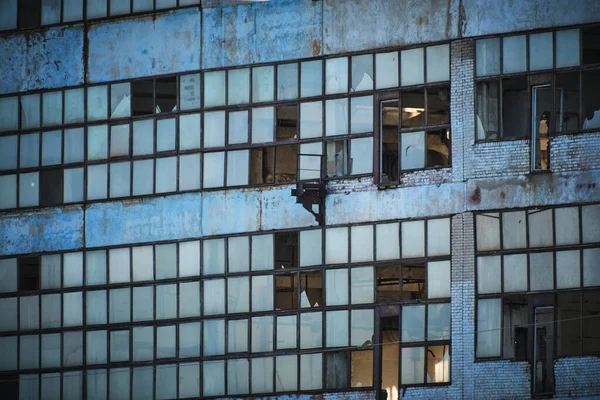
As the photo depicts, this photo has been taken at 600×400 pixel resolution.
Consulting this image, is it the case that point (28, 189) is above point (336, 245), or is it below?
above

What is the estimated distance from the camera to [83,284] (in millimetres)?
35781

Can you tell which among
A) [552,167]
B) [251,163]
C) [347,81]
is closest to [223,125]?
[251,163]

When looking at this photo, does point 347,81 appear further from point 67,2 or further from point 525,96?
point 67,2

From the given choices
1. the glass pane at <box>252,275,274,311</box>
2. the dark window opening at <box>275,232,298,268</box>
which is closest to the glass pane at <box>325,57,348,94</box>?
the dark window opening at <box>275,232,298,268</box>

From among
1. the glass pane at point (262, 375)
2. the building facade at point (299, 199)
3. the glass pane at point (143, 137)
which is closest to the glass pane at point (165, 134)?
the building facade at point (299, 199)

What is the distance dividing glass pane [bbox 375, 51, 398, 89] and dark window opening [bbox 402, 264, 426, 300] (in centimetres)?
409

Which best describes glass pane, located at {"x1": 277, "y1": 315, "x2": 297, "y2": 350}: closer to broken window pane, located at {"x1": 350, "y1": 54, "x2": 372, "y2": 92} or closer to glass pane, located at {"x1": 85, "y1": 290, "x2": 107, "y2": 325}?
glass pane, located at {"x1": 85, "y1": 290, "x2": 107, "y2": 325}

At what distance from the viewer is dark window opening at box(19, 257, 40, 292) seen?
36.5 meters

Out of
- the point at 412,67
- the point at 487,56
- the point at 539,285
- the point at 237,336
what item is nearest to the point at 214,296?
the point at 237,336

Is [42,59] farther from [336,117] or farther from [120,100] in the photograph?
[336,117]

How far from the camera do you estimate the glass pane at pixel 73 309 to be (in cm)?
3569

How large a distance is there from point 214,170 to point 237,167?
609 mm

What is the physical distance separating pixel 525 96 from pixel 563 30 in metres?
1.60

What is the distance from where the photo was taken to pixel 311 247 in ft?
109
